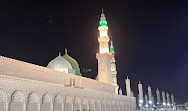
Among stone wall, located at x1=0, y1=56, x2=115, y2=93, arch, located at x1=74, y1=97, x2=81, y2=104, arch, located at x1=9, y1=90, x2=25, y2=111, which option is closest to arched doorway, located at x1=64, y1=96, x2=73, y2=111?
arch, located at x1=74, y1=97, x2=81, y2=104

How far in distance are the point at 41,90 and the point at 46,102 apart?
101 cm

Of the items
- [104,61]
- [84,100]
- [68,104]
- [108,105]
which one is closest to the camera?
[68,104]

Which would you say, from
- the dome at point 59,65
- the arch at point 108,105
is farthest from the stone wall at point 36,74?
the arch at point 108,105

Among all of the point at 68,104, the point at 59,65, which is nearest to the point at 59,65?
the point at 59,65

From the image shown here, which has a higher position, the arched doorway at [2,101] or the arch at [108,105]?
the arched doorway at [2,101]

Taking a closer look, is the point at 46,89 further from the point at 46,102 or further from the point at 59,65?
the point at 59,65

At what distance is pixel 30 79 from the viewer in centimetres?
1328

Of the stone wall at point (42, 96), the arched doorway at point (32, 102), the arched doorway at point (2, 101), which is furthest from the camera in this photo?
the arched doorway at point (32, 102)

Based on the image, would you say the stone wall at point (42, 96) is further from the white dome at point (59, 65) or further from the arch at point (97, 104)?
the white dome at point (59, 65)

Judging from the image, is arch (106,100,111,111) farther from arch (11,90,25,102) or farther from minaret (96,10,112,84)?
arch (11,90,25,102)

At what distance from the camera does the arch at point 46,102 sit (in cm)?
1397

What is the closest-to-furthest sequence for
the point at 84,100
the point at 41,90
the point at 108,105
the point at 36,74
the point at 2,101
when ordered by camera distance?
the point at 2,101
the point at 41,90
the point at 36,74
the point at 84,100
the point at 108,105

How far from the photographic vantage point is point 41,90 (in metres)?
13.9

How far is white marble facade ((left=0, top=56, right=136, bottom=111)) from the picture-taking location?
37.8 ft
